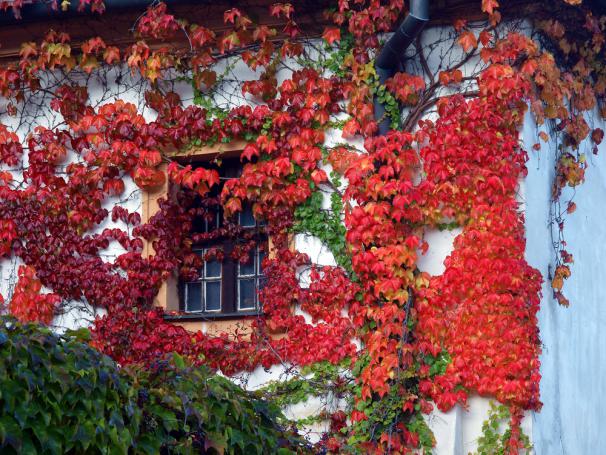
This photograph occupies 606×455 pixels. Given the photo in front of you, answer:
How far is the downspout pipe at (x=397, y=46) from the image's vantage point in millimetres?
8914

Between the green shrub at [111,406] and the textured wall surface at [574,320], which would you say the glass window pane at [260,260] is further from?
the green shrub at [111,406]

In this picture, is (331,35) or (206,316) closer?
(331,35)

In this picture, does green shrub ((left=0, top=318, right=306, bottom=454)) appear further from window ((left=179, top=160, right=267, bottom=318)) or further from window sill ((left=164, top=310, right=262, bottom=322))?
window ((left=179, top=160, right=267, bottom=318))

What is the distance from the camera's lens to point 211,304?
9781mm

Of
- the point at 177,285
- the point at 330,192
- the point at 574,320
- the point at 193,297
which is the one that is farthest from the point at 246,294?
the point at 574,320

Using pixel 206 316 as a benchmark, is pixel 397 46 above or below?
above

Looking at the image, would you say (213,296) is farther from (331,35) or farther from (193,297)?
(331,35)

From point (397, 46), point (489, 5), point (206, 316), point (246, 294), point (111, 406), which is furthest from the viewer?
point (246, 294)

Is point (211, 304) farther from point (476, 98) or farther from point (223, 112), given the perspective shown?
point (476, 98)

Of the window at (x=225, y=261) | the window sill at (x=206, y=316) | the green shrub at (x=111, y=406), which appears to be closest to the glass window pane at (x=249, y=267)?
the window at (x=225, y=261)

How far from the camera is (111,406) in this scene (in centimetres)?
524

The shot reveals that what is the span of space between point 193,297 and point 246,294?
486 millimetres

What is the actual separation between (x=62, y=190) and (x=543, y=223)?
4101mm

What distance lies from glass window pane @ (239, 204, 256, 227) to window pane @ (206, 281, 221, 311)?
1.82 feet
